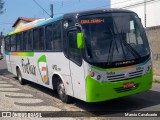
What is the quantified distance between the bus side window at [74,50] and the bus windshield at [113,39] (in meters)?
0.41

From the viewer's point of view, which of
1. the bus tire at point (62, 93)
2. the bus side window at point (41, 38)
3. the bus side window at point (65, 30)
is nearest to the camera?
the bus side window at point (65, 30)

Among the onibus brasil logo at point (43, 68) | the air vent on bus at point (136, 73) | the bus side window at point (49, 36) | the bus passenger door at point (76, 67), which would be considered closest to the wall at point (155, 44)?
the onibus brasil logo at point (43, 68)

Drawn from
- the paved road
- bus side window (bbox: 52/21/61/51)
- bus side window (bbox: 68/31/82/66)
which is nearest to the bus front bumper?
the paved road

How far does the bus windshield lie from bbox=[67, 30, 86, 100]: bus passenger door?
438 mm

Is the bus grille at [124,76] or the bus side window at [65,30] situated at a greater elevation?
the bus side window at [65,30]

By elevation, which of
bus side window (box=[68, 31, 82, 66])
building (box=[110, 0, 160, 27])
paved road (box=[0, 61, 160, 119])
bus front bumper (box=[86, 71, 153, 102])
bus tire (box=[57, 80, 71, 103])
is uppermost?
building (box=[110, 0, 160, 27])

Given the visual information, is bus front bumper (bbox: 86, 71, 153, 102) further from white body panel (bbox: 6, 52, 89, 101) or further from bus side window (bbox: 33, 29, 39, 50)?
bus side window (bbox: 33, 29, 39, 50)

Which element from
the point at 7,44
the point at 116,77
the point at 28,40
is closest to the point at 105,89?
the point at 116,77

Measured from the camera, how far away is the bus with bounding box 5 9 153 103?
8.55 metres

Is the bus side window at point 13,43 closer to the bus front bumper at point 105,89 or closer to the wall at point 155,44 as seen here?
the wall at point 155,44

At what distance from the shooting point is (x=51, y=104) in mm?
10445

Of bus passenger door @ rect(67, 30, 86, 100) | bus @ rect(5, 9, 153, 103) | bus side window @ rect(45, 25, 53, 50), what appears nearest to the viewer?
bus @ rect(5, 9, 153, 103)

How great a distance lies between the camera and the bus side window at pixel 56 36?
33.6 feet

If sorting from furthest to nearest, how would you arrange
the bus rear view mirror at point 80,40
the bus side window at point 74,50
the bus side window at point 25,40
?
the bus side window at point 25,40
the bus side window at point 74,50
the bus rear view mirror at point 80,40
